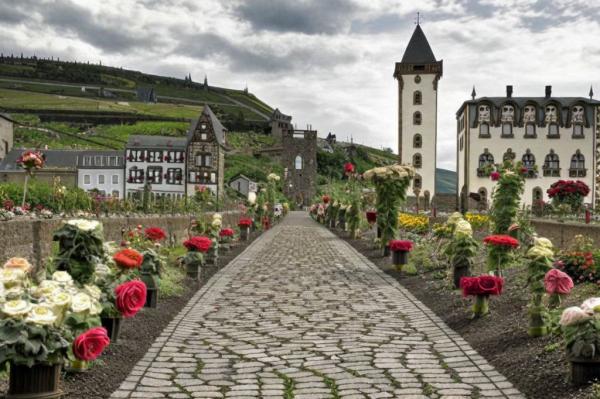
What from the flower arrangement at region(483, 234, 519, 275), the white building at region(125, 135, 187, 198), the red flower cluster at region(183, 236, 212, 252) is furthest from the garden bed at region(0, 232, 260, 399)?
the white building at region(125, 135, 187, 198)

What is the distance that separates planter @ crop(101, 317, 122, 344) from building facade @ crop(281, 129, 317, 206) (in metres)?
82.6

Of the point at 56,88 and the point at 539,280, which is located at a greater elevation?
the point at 56,88

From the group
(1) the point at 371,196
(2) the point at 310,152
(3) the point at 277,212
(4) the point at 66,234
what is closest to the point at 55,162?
(2) the point at 310,152

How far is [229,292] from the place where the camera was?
11.1m

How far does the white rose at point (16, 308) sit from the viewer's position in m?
4.65

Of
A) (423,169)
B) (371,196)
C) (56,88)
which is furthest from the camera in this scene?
(56,88)

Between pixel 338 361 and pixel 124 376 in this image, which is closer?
pixel 124 376

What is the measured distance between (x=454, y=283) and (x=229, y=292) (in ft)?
11.4

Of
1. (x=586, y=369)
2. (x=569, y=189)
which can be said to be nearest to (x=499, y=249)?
(x=586, y=369)

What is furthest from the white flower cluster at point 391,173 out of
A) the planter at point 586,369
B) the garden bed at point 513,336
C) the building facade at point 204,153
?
the building facade at point 204,153

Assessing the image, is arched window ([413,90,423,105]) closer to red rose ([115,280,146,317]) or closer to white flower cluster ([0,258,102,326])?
red rose ([115,280,146,317])

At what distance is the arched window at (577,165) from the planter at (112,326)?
5671 centimetres

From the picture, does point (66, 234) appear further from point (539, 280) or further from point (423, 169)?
point (423, 169)

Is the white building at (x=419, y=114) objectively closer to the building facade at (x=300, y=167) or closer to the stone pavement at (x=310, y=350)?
the building facade at (x=300, y=167)
